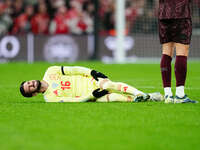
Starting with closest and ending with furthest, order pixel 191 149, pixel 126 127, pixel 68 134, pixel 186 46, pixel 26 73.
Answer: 1. pixel 191 149
2. pixel 68 134
3. pixel 126 127
4. pixel 186 46
5. pixel 26 73

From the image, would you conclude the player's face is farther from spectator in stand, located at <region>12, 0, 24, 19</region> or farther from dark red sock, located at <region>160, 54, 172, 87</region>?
spectator in stand, located at <region>12, 0, 24, 19</region>

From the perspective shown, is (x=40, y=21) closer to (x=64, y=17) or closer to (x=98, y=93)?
(x=64, y=17)

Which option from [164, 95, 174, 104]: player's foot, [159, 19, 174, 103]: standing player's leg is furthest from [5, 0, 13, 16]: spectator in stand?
[164, 95, 174, 104]: player's foot

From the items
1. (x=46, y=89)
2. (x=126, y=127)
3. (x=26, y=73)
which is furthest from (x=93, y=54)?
(x=126, y=127)

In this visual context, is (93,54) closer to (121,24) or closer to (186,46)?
(121,24)

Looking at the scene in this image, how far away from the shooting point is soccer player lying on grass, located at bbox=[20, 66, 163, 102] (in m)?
7.30

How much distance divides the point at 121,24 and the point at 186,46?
11043 mm

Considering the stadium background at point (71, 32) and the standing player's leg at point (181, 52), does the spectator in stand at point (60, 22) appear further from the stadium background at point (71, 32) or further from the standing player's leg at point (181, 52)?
the standing player's leg at point (181, 52)

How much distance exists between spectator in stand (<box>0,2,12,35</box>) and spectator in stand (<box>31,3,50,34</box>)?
839 millimetres

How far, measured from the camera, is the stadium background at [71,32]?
1848 cm

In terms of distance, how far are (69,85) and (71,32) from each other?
12.1 metres

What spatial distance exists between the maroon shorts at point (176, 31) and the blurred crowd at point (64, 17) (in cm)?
1106

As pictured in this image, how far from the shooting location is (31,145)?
4.32 m

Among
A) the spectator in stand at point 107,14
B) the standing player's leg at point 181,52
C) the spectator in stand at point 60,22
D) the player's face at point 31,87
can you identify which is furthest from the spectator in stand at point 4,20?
the standing player's leg at point 181,52
